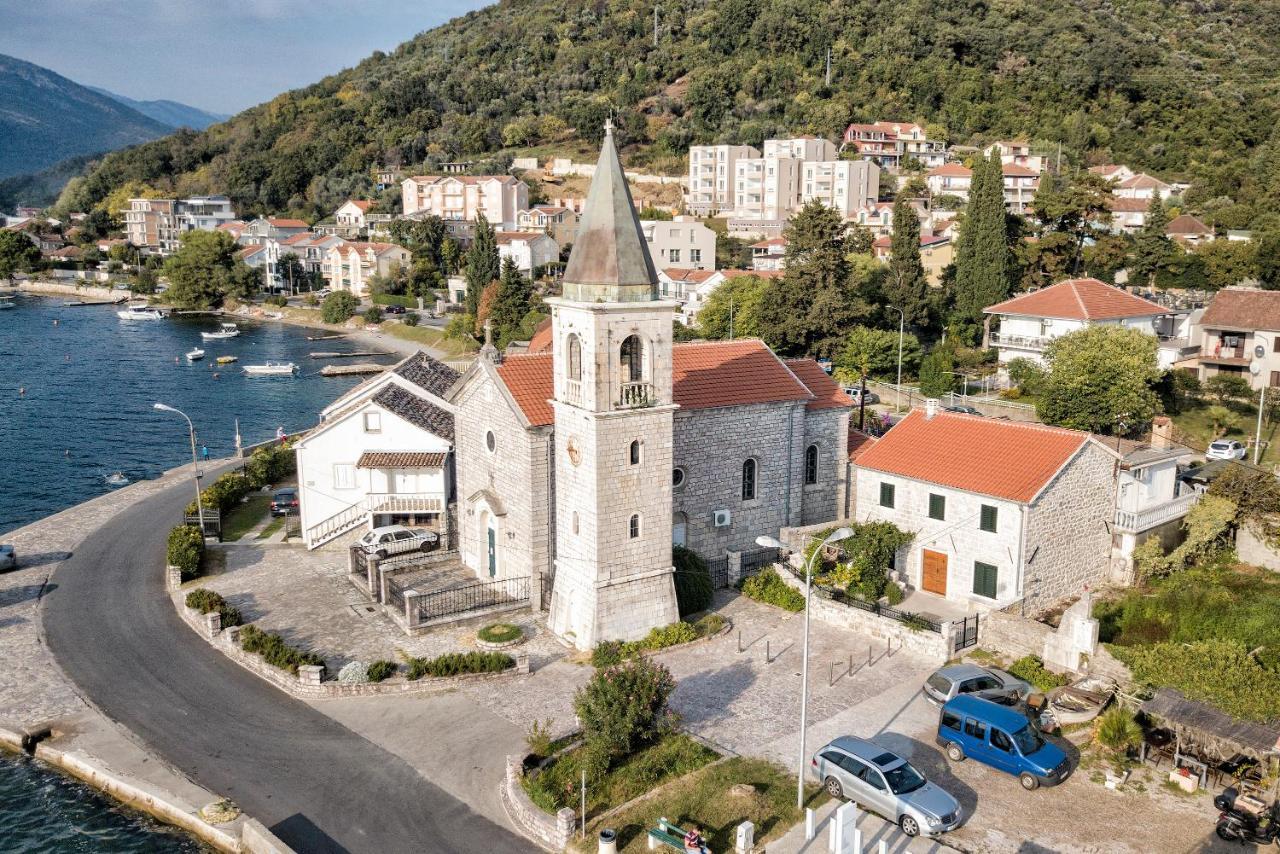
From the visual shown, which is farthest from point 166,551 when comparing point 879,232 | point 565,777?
point 879,232

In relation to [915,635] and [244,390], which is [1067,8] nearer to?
[244,390]

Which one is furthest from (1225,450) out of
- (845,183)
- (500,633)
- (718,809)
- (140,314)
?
(140,314)

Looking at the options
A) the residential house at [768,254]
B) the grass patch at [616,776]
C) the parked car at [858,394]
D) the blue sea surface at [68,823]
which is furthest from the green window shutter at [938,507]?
the residential house at [768,254]

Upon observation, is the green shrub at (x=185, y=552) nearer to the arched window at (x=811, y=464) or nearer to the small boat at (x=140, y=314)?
the arched window at (x=811, y=464)

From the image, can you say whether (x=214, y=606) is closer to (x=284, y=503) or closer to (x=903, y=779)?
(x=284, y=503)

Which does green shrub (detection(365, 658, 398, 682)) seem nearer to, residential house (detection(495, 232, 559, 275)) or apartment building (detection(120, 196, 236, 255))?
residential house (detection(495, 232, 559, 275))
